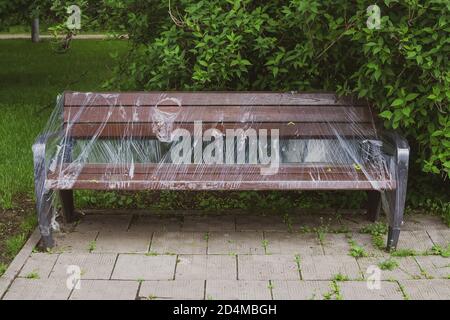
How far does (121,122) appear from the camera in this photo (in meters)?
4.72

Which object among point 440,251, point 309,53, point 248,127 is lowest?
point 440,251

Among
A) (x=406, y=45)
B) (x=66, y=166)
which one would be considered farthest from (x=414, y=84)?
(x=66, y=166)

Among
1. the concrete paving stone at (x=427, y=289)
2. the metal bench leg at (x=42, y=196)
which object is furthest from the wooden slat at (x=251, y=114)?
the concrete paving stone at (x=427, y=289)

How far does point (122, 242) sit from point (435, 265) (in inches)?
78.8

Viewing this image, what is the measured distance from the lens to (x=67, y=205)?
4.82 m

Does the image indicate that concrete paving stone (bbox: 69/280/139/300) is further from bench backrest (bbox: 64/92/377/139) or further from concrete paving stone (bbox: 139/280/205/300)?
bench backrest (bbox: 64/92/377/139)

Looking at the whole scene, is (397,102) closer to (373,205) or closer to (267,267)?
(373,205)

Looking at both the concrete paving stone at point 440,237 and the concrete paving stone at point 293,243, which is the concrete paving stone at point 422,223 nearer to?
the concrete paving stone at point 440,237

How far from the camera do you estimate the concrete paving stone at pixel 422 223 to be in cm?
476

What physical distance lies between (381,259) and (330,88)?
146 centimetres

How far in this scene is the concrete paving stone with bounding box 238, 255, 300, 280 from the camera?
13.1 feet

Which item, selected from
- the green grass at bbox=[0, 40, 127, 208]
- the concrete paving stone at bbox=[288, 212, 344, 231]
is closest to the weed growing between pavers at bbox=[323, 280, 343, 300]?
the concrete paving stone at bbox=[288, 212, 344, 231]

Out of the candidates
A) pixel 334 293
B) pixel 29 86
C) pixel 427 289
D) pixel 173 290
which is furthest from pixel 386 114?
pixel 29 86

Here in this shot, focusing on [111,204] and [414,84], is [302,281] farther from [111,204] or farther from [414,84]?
[111,204]
